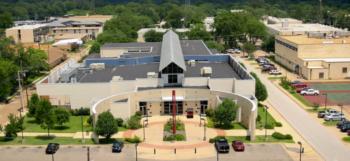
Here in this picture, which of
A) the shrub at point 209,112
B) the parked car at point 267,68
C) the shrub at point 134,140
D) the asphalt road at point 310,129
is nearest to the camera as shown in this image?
the asphalt road at point 310,129

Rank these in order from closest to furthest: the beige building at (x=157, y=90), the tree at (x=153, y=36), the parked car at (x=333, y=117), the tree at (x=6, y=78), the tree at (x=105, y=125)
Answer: the tree at (x=105, y=125), the parked car at (x=333, y=117), the beige building at (x=157, y=90), the tree at (x=6, y=78), the tree at (x=153, y=36)

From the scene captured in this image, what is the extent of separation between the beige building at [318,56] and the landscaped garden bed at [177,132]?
87.3 ft

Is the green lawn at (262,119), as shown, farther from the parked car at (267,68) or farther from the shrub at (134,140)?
the parked car at (267,68)

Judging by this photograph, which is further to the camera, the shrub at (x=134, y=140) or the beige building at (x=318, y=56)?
the beige building at (x=318, y=56)

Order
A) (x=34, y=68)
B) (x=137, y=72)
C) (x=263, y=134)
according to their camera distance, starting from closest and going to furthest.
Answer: (x=263, y=134) → (x=137, y=72) → (x=34, y=68)

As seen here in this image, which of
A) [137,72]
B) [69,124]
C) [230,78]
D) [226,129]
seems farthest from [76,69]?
[226,129]

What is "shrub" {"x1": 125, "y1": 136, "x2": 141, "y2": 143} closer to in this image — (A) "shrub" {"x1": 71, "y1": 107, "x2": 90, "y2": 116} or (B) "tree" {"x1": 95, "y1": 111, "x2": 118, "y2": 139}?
(B) "tree" {"x1": 95, "y1": 111, "x2": 118, "y2": 139}

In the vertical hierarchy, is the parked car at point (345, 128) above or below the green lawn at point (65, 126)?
above

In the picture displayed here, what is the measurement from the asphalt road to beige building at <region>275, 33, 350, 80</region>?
10.0 meters

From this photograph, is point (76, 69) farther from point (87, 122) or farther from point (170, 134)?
point (170, 134)

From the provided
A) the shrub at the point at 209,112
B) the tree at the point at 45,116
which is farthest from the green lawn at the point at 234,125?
the tree at the point at 45,116

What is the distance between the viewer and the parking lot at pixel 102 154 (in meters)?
33.2

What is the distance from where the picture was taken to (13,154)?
34.8 metres

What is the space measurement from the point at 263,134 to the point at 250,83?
25.8ft
